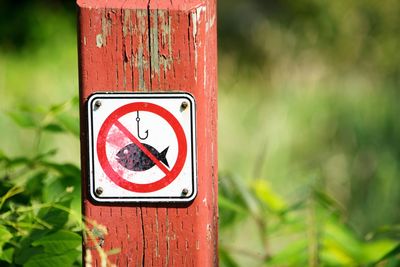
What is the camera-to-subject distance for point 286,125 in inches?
228

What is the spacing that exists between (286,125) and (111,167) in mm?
4398

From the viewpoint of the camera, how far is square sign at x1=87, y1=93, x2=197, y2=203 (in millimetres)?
1456

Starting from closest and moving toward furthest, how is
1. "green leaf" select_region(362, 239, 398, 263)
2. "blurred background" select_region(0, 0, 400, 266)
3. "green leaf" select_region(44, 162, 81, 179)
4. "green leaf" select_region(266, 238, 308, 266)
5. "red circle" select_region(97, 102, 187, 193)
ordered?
"red circle" select_region(97, 102, 187, 193), "green leaf" select_region(44, 162, 81, 179), "green leaf" select_region(266, 238, 308, 266), "blurred background" select_region(0, 0, 400, 266), "green leaf" select_region(362, 239, 398, 263)

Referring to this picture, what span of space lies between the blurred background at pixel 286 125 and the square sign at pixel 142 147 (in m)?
0.28

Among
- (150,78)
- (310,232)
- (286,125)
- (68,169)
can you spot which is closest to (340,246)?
(310,232)

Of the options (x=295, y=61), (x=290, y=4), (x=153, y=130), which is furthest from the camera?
(x=290, y=4)

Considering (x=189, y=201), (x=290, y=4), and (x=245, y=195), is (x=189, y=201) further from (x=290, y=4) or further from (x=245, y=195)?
(x=290, y=4)

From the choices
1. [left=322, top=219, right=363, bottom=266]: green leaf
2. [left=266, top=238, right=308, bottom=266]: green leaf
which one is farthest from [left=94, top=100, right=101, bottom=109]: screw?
[left=322, top=219, right=363, bottom=266]: green leaf

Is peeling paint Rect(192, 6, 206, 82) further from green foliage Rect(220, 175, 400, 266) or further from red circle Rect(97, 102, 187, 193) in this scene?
green foliage Rect(220, 175, 400, 266)

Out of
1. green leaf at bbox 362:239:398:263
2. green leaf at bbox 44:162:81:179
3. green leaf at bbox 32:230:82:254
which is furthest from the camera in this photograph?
green leaf at bbox 362:239:398:263

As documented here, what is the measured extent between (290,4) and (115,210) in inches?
383

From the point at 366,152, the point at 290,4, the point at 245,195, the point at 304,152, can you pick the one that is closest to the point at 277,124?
the point at 304,152

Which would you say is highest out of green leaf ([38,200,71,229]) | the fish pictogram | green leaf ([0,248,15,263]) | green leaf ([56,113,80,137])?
green leaf ([56,113,80,137])

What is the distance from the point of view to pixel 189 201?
1479 mm
